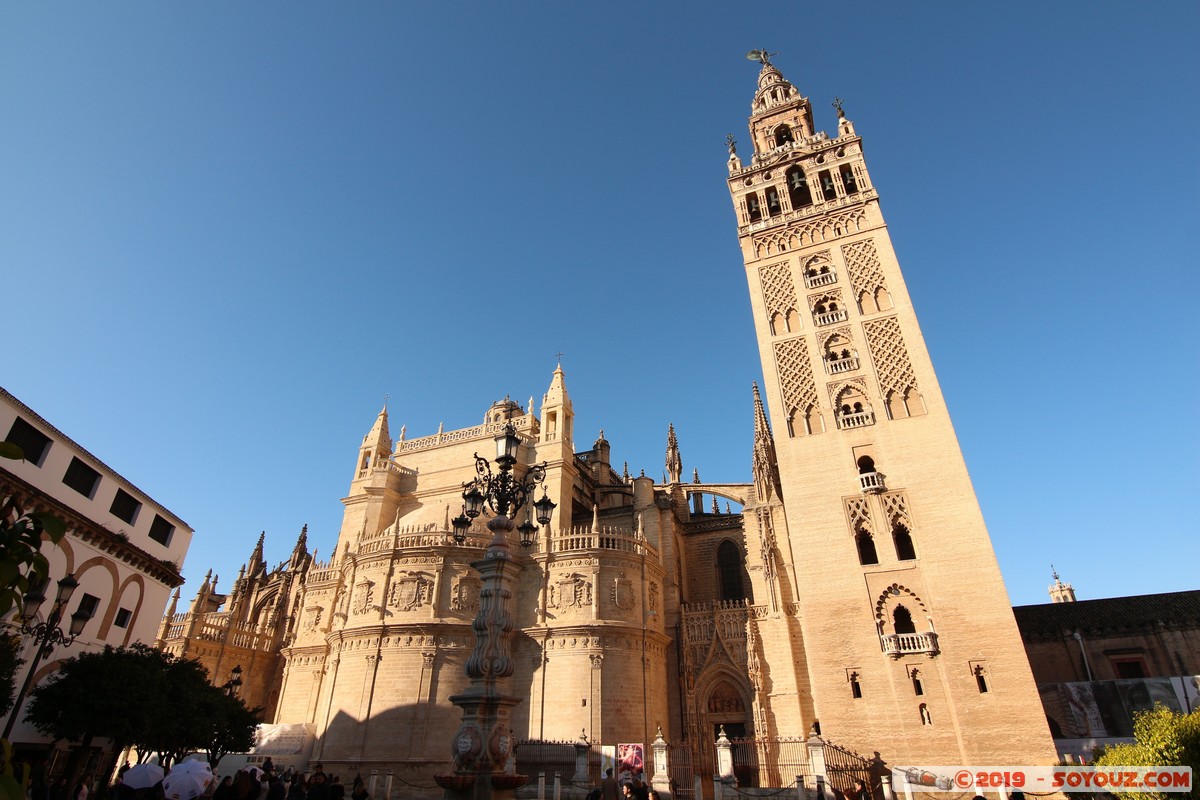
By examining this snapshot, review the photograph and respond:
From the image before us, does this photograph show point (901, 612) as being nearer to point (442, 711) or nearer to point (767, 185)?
point (442, 711)

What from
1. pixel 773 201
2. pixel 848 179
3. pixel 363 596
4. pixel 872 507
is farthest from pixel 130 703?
pixel 848 179

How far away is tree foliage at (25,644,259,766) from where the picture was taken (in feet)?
57.4

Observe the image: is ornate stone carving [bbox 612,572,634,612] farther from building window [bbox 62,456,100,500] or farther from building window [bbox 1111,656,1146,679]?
building window [bbox 1111,656,1146,679]

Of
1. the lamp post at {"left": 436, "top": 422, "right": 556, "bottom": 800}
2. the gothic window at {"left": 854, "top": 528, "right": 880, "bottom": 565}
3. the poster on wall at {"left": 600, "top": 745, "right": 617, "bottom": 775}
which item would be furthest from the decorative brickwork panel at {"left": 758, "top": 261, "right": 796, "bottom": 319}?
the lamp post at {"left": 436, "top": 422, "right": 556, "bottom": 800}

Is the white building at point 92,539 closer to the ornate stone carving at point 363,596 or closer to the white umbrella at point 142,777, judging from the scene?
the ornate stone carving at point 363,596

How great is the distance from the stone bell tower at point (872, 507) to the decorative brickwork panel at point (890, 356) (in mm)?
56

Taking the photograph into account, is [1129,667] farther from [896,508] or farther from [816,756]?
[816,756]

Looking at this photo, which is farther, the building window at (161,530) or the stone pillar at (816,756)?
the building window at (161,530)

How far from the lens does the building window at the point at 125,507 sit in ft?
76.8

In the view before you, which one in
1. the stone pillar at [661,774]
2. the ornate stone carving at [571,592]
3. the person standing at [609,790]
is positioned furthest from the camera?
the ornate stone carving at [571,592]

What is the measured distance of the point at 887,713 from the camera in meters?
21.1

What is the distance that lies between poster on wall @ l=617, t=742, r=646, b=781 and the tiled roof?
57.4 ft

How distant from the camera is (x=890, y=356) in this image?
26875 mm

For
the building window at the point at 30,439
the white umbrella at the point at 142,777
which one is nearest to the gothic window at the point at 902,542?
the white umbrella at the point at 142,777
